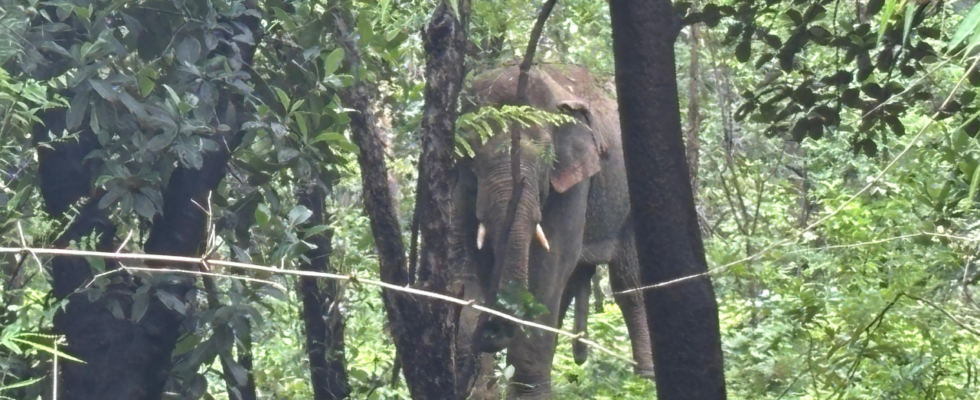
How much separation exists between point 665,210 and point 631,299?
5.52m

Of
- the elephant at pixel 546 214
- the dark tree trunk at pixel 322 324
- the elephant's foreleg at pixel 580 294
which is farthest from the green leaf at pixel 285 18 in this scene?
the elephant's foreleg at pixel 580 294

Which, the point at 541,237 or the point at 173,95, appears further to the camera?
the point at 541,237

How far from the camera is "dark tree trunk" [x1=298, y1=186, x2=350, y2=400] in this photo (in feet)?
17.8

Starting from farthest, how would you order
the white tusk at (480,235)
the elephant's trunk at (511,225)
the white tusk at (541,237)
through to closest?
1. the white tusk at (541,237)
2. the white tusk at (480,235)
3. the elephant's trunk at (511,225)

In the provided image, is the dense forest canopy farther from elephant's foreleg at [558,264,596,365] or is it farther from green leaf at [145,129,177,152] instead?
elephant's foreleg at [558,264,596,365]

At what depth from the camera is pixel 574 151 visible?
8.06 m

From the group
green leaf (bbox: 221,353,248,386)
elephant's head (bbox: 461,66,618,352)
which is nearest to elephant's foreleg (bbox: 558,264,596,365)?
elephant's head (bbox: 461,66,618,352)

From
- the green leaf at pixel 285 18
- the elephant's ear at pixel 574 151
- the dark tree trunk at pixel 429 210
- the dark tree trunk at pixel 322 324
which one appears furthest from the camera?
the elephant's ear at pixel 574 151

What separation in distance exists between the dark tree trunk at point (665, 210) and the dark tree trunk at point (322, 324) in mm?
2129

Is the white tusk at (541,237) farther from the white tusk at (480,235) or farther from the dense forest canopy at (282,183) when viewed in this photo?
the dense forest canopy at (282,183)

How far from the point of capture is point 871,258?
4.60m

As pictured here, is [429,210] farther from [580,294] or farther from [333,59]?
[580,294]

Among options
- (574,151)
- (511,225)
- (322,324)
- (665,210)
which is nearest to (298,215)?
(665,210)

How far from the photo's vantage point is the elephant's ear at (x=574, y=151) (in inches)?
314
